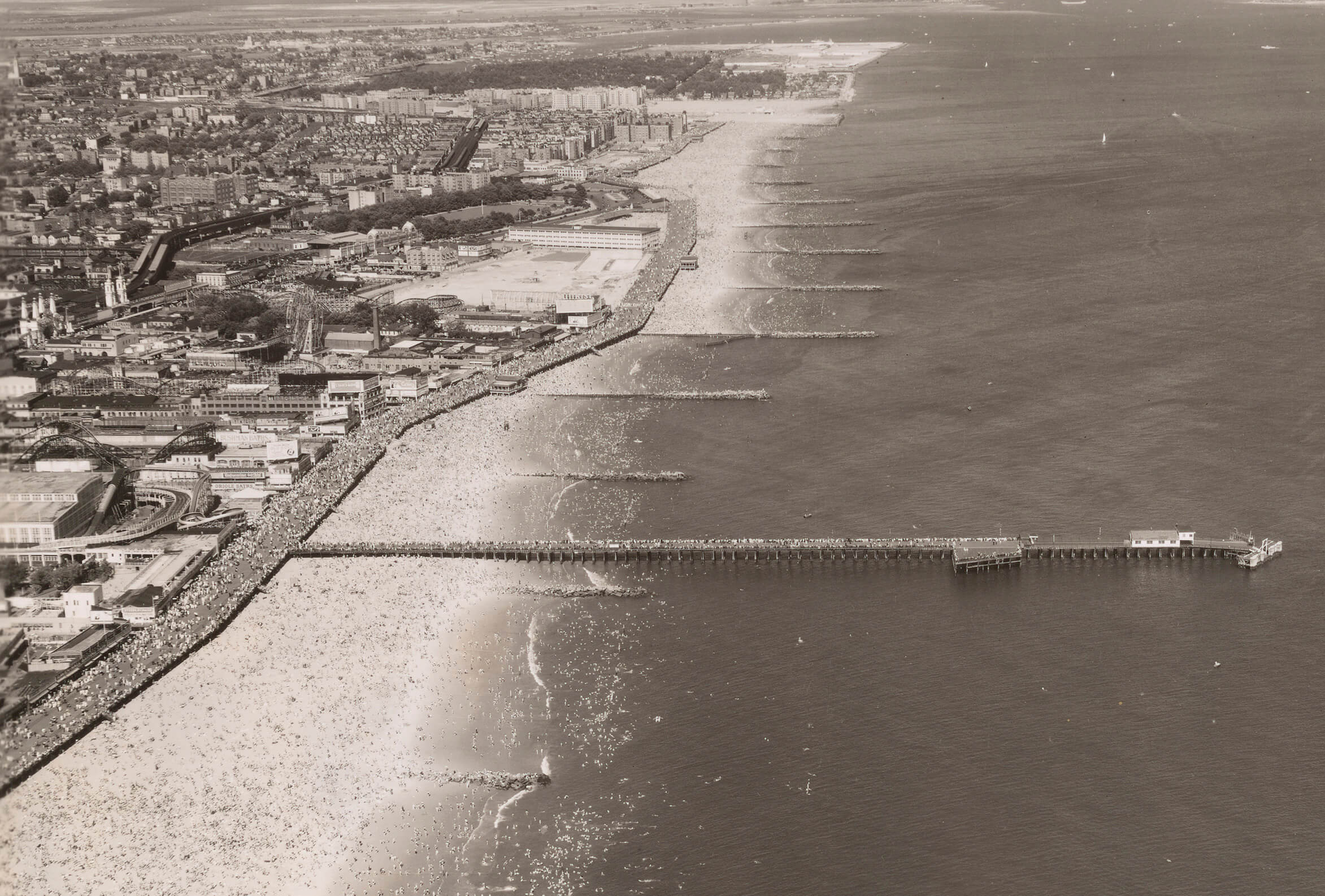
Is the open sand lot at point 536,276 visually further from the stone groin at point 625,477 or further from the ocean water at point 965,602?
the stone groin at point 625,477

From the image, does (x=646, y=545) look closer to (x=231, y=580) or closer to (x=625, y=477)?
(x=625, y=477)

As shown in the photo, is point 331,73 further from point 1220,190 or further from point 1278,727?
point 1278,727

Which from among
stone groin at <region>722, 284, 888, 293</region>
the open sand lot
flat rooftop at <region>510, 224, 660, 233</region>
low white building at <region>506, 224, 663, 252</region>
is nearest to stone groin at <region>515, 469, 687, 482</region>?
the open sand lot

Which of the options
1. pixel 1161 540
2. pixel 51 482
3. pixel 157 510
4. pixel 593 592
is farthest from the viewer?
pixel 157 510

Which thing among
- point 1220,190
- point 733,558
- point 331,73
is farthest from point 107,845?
point 331,73

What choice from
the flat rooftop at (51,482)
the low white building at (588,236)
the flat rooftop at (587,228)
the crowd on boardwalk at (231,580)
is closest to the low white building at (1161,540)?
the crowd on boardwalk at (231,580)

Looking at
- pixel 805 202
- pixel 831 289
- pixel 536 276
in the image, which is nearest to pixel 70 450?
pixel 536 276
